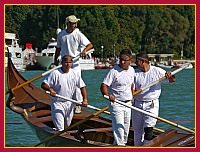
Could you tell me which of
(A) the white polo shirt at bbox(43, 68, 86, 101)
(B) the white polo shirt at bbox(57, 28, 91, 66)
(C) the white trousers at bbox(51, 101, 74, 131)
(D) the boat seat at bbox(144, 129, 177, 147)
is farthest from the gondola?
(B) the white polo shirt at bbox(57, 28, 91, 66)

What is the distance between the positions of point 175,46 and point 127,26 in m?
8.82

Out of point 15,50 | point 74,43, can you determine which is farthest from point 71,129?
point 15,50

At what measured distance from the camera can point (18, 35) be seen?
4769 cm

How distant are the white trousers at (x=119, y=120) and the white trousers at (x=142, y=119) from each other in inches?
9.7

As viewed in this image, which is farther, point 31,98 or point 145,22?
point 145,22

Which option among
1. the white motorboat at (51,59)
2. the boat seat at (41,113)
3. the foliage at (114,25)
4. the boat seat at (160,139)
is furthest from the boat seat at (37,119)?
the white motorboat at (51,59)

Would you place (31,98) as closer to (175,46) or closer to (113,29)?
(113,29)

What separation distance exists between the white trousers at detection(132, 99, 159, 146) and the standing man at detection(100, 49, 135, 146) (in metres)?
0.25

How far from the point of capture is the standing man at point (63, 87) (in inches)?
279

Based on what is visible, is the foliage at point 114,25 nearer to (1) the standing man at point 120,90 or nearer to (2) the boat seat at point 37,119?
(2) the boat seat at point 37,119

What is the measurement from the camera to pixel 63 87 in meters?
7.18

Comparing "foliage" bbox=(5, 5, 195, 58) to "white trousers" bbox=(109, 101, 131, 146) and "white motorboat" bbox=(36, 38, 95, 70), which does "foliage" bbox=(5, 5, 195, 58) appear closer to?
"white motorboat" bbox=(36, 38, 95, 70)

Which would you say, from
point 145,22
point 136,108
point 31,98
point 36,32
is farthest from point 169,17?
point 136,108

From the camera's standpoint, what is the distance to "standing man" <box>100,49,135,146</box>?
255 inches
